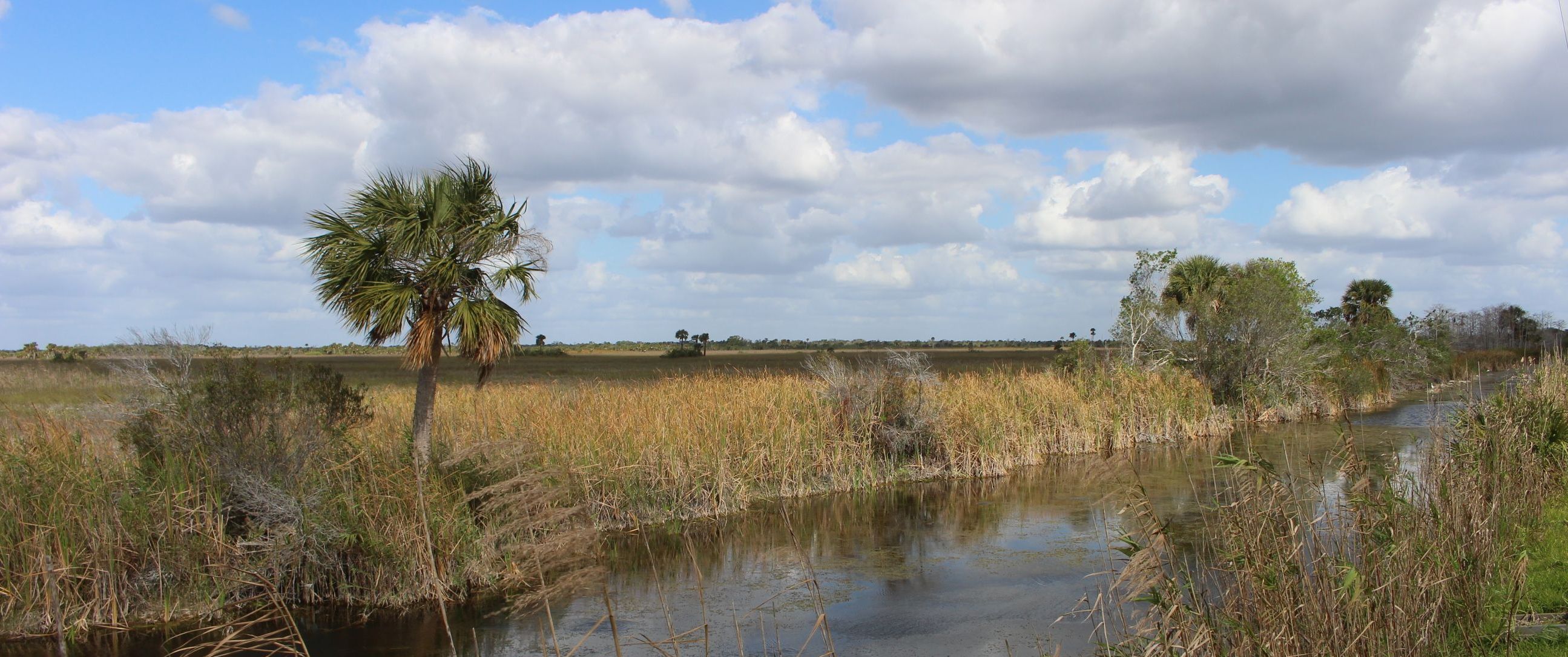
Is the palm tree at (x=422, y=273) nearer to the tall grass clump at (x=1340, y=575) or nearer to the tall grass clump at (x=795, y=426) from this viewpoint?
the tall grass clump at (x=795, y=426)

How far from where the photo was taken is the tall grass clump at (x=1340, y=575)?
4.85 meters

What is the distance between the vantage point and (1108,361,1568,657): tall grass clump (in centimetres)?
485

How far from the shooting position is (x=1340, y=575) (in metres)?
5.58

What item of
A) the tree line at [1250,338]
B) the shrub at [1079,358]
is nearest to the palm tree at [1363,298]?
the tree line at [1250,338]

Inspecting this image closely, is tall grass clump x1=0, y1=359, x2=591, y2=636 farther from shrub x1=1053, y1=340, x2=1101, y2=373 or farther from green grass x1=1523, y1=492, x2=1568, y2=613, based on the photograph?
shrub x1=1053, y1=340, x2=1101, y2=373

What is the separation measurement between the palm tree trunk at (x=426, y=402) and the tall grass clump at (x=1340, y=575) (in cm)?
706

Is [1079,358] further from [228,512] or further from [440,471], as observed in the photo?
[228,512]

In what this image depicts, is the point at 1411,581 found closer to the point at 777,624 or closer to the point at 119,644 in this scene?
the point at 777,624

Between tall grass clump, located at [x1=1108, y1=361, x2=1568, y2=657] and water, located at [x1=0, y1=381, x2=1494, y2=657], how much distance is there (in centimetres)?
30

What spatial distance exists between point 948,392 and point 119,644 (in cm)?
1510

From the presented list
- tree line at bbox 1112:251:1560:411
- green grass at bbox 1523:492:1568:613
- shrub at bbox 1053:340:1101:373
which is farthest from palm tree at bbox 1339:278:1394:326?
green grass at bbox 1523:492:1568:613

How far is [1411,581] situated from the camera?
545 centimetres

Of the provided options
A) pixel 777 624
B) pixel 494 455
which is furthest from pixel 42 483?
pixel 777 624

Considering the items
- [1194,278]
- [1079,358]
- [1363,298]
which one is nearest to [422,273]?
[1079,358]
